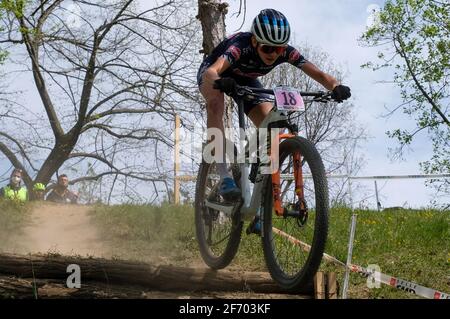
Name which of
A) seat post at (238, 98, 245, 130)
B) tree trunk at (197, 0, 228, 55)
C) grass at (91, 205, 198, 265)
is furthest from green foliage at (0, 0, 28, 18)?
seat post at (238, 98, 245, 130)

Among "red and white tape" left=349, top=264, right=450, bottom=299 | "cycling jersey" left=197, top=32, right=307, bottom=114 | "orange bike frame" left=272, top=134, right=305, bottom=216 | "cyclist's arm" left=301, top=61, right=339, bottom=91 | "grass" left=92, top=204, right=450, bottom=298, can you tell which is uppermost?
"cycling jersey" left=197, top=32, right=307, bottom=114

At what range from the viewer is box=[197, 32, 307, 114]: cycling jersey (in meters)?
4.98

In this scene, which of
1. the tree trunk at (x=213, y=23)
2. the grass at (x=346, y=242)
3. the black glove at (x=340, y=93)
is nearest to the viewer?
the black glove at (x=340, y=93)

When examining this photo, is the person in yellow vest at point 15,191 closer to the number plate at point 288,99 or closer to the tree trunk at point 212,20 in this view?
the tree trunk at point 212,20

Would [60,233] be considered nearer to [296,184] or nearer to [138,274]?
[138,274]

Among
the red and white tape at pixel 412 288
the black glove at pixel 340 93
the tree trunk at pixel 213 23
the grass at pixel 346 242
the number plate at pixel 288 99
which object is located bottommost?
the red and white tape at pixel 412 288

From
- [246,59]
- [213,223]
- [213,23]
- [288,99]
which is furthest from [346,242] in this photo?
[213,23]

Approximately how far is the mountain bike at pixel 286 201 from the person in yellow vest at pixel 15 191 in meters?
7.67

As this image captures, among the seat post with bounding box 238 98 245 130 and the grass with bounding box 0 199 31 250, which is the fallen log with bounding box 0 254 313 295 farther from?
the grass with bounding box 0 199 31 250

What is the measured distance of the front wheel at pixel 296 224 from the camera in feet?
13.7

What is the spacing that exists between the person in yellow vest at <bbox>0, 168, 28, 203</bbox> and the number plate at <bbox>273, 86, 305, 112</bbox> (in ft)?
27.8

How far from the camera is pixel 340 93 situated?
4734 millimetres

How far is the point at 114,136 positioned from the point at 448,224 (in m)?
15.2

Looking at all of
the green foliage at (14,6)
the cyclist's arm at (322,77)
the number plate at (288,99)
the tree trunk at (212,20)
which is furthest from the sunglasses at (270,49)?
the green foliage at (14,6)
